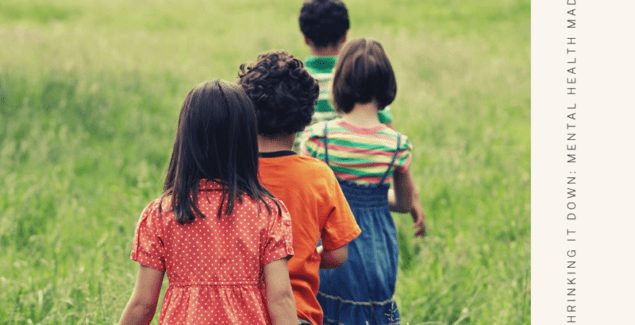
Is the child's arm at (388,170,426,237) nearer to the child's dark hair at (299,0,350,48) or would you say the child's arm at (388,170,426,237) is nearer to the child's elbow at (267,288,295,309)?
the child's dark hair at (299,0,350,48)

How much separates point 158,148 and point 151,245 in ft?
18.8

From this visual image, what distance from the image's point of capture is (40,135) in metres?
8.31

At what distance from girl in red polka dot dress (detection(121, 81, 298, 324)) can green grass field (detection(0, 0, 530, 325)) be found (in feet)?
4.62

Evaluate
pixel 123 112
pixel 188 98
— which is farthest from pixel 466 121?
pixel 188 98

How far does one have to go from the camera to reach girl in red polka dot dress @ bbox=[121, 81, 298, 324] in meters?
2.77

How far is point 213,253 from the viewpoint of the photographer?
2.77 m

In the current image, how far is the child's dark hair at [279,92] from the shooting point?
10.3ft

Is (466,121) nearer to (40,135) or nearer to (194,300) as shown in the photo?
(40,135)

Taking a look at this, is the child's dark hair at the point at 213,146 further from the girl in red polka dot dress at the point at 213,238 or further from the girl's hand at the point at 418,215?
the girl's hand at the point at 418,215

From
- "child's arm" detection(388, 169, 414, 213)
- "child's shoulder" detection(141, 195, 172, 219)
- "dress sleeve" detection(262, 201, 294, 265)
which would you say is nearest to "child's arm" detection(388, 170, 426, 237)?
"child's arm" detection(388, 169, 414, 213)

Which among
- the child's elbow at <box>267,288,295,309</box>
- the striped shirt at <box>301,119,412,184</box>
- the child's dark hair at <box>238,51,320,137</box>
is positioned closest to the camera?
the child's elbow at <box>267,288,295,309</box>

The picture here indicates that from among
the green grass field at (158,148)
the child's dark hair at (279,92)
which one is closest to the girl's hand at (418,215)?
the green grass field at (158,148)

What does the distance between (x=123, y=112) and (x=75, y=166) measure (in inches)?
68.3

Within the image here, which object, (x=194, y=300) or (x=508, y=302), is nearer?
(x=194, y=300)
